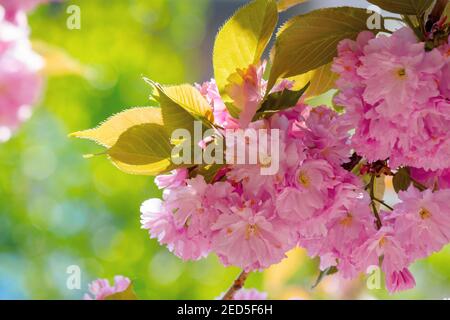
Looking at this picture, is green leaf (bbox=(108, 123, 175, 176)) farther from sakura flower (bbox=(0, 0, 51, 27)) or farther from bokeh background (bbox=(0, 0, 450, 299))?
bokeh background (bbox=(0, 0, 450, 299))

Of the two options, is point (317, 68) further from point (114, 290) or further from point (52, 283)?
point (52, 283)

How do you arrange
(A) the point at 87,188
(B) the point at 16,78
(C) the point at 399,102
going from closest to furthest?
(C) the point at 399,102
(B) the point at 16,78
(A) the point at 87,188

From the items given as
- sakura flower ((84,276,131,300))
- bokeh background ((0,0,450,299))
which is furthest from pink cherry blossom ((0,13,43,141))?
bokeh background ((0,0,450,299))

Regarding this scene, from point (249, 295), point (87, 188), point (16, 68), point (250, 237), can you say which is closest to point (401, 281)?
point (250, 237)

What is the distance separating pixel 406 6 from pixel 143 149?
24 cm

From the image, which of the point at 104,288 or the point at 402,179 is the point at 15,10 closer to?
the point at 104,288

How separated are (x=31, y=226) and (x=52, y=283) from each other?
441 mm

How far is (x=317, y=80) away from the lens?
1.98 ft

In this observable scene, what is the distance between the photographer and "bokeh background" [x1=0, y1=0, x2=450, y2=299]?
4176 millimetres

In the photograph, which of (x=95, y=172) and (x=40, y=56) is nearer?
(x=40, y=56)

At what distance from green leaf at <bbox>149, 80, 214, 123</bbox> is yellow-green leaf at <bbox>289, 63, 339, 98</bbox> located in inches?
3.3

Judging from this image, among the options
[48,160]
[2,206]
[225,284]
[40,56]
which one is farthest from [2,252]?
[40,56]

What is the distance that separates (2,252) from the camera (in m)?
4.79
